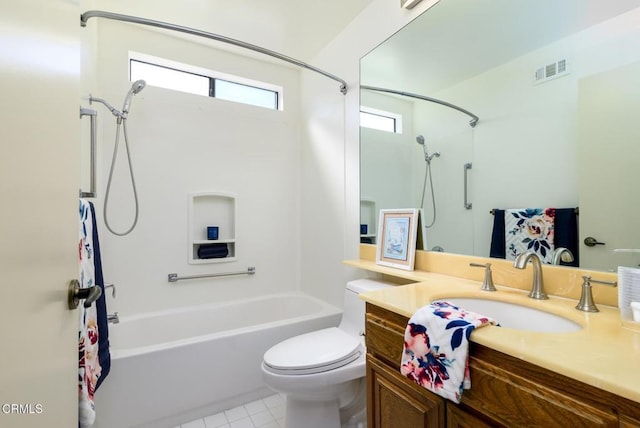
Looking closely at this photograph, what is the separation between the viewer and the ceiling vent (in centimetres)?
115

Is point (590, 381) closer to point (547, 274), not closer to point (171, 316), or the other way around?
point (547, 274)

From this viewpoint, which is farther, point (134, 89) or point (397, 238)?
point (134, 89)

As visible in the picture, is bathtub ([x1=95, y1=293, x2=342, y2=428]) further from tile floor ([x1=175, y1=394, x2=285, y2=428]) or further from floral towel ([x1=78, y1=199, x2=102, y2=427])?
floral towel ([x1=78, y1=199, x2=102, y2=427])

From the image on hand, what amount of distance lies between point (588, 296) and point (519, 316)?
0.22 metres

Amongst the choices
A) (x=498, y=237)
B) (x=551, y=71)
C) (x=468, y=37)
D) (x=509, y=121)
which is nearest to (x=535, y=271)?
(x=498, y=237)

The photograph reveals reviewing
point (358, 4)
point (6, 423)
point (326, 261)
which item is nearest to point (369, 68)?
point (358, 4)

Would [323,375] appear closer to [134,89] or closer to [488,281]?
[488,281]

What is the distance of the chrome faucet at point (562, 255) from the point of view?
1121mm

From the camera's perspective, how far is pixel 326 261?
2.53m

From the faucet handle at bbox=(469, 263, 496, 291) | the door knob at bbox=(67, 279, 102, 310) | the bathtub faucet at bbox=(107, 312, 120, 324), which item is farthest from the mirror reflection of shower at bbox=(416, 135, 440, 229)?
the bathtub faucet at bbox=(107, 312, 120, 324)

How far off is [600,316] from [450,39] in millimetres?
1450

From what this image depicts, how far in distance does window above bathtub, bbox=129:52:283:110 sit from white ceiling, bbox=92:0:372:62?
0.35 metres

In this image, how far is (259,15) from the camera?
6.94ft

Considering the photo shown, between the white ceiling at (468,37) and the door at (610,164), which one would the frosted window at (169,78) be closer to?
the white ceiling at (468,37)
